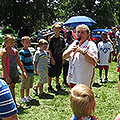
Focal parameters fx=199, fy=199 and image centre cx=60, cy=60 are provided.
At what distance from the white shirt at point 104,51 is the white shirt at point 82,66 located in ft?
10.7

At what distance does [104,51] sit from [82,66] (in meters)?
3.45

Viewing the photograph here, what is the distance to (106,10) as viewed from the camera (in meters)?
32.2

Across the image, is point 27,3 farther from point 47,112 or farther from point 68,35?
point 47,112

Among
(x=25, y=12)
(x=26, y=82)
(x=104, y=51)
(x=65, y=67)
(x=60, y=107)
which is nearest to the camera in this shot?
(x=60, y=107)

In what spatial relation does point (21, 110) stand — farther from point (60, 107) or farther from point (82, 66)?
point (82, 66)

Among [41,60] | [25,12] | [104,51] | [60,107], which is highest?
[25,12]

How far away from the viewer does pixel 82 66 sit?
12.4 ft

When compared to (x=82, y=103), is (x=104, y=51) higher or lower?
higher

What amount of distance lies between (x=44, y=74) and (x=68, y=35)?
5.74ft

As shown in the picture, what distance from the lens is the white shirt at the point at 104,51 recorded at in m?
6.97

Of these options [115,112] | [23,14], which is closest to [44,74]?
[115,112]

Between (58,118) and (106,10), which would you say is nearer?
(58,118)

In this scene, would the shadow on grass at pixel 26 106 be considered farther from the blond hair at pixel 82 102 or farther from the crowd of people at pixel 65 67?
the blond hair at pixel 82 102

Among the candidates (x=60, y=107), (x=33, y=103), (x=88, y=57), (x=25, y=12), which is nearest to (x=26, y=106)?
(x=33, y=103)
